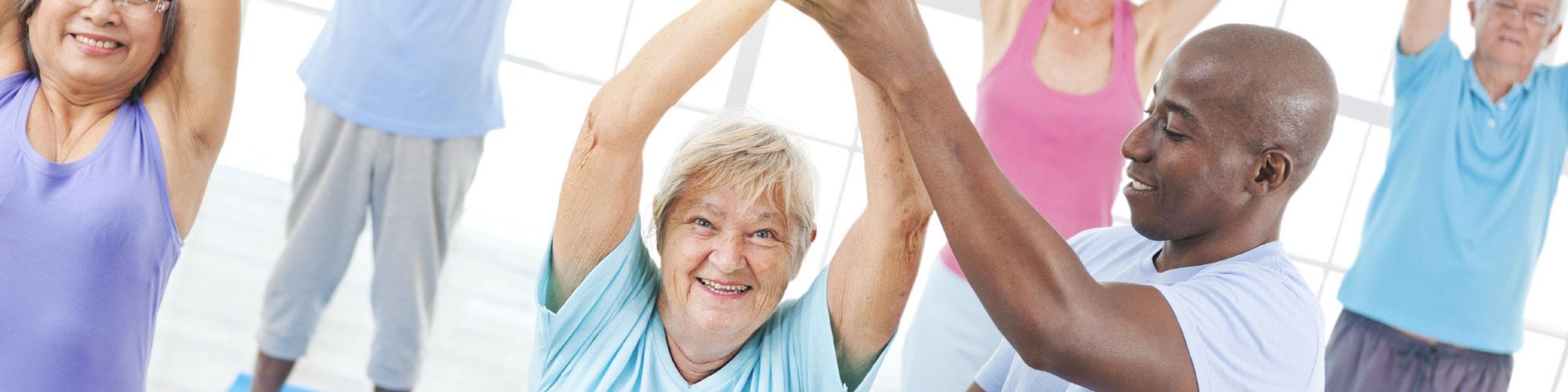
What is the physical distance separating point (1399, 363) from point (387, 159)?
2.25 m

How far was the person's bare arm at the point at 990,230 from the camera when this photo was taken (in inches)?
47.6

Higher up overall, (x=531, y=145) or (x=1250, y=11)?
(x=1250, y=11)

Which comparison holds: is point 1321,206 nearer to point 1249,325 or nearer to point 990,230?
point 1249,325

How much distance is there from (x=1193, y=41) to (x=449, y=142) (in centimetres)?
192

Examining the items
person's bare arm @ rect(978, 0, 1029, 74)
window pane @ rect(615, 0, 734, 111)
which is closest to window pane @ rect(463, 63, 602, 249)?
window pane @ rect(615, 0, 734, 111)

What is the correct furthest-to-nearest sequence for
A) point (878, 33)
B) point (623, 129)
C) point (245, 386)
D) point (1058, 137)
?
1. point (245, 386)
2. point (1058, 137)
3. point (623, 129)
4. point (878, 33)

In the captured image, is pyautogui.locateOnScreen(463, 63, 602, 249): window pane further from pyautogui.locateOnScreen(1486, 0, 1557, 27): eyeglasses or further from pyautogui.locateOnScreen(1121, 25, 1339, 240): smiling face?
pyautogui.locateOnScreen(1121, 25, 1339, 240): smiling face

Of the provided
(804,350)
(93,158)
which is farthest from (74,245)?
(804,350)

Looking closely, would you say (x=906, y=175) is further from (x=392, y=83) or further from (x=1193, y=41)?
(x=392, y=83)

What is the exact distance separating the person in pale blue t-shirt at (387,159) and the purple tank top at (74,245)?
1080 millimetres

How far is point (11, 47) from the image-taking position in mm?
1887

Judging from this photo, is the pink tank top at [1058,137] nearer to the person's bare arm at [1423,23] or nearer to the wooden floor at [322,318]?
the person's bare arm at [1423,23]

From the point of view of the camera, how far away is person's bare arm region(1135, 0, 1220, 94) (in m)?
2.90

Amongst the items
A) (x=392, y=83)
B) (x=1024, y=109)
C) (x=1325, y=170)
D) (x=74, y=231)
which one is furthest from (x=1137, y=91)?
(x=1325, y=170)
